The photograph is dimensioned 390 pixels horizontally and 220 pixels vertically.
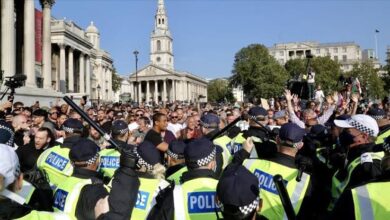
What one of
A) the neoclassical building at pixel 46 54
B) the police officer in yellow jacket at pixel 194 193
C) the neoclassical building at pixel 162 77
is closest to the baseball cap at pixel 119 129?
→ the police officer in yellow jacket at pixel 194 193

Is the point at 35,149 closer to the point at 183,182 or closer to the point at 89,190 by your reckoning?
the point at 89,190

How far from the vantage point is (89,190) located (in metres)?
3.90

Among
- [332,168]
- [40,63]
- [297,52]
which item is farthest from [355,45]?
[332,168]

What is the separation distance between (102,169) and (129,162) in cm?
248

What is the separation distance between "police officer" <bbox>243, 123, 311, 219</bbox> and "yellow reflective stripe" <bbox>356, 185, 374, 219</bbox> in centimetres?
121

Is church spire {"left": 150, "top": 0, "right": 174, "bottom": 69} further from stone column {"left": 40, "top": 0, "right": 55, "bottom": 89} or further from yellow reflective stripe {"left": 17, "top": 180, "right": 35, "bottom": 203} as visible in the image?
yellow reflective stripe {"left": 17, "top": 180, "right": 35, "bottom": 203}

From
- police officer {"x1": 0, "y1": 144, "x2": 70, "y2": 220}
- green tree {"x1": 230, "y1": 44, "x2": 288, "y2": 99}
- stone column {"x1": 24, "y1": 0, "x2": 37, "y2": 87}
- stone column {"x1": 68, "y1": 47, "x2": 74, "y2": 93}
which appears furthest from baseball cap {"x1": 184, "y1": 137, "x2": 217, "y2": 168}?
green tree {"x1": 230, "y1": 44, "x2": 288, "y2": 99}

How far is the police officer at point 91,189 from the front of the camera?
3570 millimetres

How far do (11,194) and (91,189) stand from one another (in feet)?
4.03

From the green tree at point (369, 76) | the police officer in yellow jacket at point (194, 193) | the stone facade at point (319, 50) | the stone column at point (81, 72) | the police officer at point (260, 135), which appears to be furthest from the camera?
the stone facade at point (319, 50)

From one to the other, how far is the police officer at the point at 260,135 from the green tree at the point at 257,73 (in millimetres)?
76978

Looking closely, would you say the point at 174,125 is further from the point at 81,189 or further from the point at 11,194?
the point at 11,194

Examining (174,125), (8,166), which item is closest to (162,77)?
(174,125)

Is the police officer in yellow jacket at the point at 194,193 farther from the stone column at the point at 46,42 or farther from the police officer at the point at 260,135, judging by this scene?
the stone column at the point at 46,42
